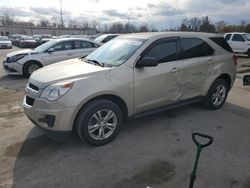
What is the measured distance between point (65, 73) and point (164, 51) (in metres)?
1.86

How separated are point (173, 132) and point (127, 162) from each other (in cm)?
134

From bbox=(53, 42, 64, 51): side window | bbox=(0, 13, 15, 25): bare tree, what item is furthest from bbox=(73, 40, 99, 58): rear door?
bbox=(0, 13, 15, 25): bare tree

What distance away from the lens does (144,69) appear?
4469 mm

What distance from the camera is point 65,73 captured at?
4.17 meters

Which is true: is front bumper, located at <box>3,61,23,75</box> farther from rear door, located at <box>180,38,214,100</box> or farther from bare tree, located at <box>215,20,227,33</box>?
bare tree, located at <box>215,20,227,33</box>

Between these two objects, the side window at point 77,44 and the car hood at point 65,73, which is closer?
the car hood at point 65,73

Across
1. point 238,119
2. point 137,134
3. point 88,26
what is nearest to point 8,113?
point 137,134

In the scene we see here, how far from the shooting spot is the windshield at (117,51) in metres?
4.50

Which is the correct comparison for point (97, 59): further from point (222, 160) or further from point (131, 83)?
point (222, 160)

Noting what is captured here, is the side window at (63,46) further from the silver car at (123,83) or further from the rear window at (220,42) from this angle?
the rear window at (220,42)

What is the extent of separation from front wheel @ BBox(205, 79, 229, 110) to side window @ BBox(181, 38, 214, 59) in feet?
2.34

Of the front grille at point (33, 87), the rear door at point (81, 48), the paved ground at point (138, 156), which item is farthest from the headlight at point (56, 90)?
the rear door at point (81, 48)

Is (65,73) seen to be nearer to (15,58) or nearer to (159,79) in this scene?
(159,79)

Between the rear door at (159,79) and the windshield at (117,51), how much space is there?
0.25 metres
